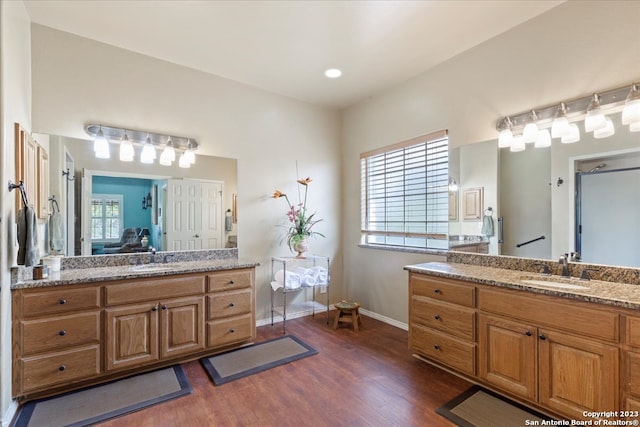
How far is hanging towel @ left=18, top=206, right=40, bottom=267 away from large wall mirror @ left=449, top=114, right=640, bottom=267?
340cm

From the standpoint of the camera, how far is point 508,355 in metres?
2.00

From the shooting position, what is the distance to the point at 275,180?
372cm

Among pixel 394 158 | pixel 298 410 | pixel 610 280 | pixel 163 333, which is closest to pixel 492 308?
pixel 610 280

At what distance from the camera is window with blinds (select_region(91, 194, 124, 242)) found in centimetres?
268

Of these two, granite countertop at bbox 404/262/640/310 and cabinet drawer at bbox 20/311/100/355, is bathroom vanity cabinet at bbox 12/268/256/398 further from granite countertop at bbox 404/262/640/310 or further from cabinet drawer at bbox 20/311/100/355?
granite countertop at bbox 404/262/640/310

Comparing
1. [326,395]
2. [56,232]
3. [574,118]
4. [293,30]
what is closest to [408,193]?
[574,118]

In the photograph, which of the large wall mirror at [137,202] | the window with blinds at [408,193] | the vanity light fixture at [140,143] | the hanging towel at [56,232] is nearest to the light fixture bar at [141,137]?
the vanity light fixture at [140,143]

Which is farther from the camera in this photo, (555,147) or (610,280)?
(555,147)

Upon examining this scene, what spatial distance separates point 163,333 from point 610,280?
11.0 ft

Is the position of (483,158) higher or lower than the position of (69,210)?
higher

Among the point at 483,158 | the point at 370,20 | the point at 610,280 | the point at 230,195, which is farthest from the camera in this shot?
the point at 230,195

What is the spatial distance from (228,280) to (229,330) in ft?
1.55

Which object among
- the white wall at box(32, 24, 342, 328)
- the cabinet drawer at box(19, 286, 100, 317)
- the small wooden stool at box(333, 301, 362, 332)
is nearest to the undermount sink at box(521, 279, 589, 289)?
the small wooden stool at box(333, 301, 362, 332)

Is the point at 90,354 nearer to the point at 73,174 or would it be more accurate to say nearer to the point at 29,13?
the point at 73,174
